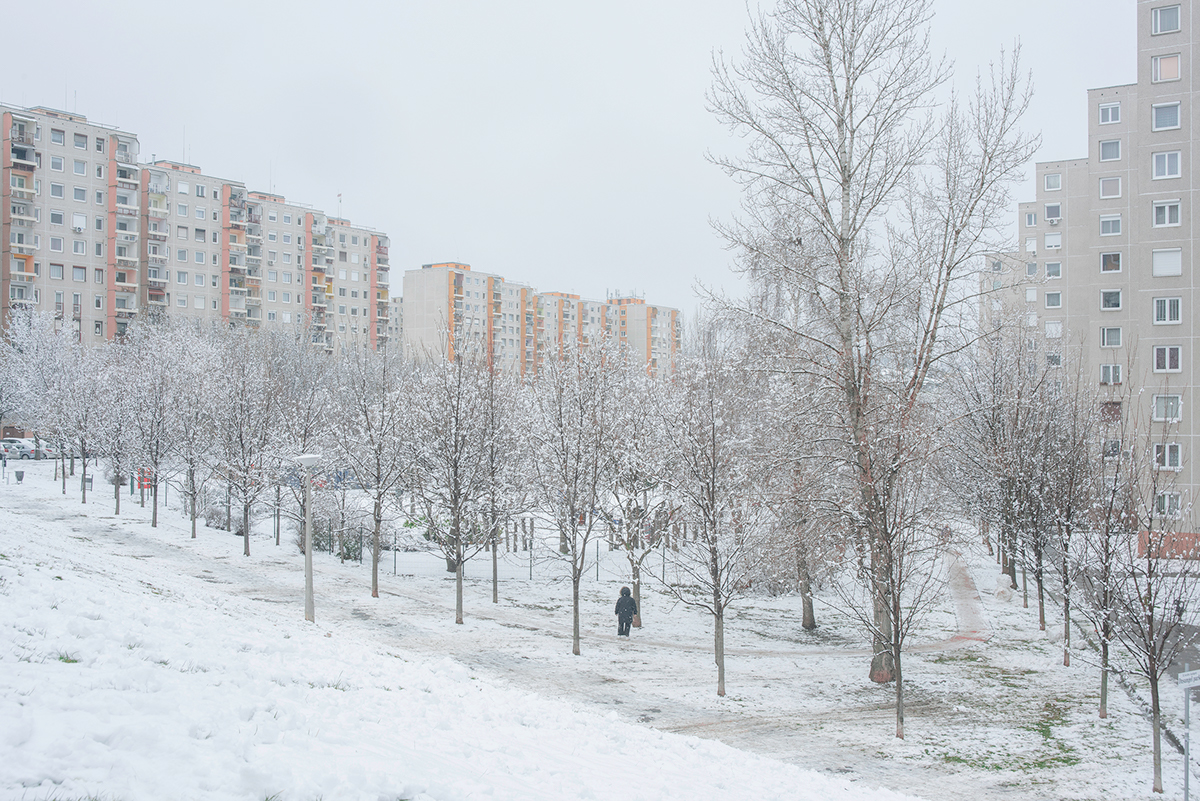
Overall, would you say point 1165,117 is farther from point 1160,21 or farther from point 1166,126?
point 1160,21

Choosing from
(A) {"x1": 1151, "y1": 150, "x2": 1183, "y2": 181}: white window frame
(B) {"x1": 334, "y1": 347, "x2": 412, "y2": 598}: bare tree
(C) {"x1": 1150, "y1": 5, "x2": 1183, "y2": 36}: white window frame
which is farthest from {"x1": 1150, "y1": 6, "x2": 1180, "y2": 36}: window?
(B) {"x1": 334, "y1": 347, "x2": 412, "y2": 598}: bare tree

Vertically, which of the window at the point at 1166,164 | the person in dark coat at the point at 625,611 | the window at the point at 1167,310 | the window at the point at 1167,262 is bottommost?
the person in dark coat at the point at 625,611

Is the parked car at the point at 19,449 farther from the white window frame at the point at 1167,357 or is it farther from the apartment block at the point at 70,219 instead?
the white window frame at the point at 1167,357

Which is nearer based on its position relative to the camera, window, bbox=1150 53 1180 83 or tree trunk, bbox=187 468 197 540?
tree trunk, bbox=187 468 197 540

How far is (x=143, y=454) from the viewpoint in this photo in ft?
110

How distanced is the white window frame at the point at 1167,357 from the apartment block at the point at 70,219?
7763cm

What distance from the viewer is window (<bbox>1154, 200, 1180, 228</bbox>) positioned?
3141 centimetres

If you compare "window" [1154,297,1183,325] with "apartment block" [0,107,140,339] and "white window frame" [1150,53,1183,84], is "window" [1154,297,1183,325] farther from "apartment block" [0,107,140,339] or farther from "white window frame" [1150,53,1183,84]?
"apartment block" [0,107,140,339]

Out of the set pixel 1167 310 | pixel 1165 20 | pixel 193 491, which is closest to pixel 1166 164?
pixel 1165 20

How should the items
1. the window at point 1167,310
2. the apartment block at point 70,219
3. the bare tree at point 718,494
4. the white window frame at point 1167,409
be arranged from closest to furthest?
1. the white window frame at point 1167,409
2. the bare tree at point 718,494
3. the window at point 1167,310
4. the apartment block at point 70,219

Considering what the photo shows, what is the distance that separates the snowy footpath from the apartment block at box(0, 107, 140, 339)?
69387mm

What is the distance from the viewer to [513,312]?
410ft

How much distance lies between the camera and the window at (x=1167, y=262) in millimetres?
31359

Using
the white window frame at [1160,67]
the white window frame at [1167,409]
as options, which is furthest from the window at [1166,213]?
the white window frame at [1167,409]
